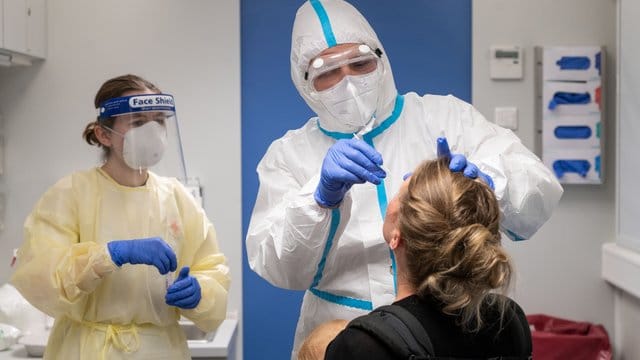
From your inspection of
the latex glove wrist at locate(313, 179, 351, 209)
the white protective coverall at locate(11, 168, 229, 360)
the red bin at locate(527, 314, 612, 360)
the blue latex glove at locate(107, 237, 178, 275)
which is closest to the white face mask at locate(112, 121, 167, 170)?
the white protective coverall at locate(11, 168, 229, 360)

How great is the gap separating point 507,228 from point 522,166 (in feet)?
0.50

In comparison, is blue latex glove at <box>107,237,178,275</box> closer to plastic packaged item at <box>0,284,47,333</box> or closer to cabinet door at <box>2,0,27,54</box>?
plastic packaged item at <box>0,284,47,333</box>

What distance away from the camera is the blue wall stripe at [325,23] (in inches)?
75.7

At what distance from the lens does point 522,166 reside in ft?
5.49

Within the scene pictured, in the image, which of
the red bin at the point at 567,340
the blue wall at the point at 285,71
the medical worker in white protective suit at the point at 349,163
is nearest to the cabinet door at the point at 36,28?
the blue wall at the point at 285,71

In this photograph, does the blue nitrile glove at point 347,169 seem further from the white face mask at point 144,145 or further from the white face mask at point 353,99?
the white face mask at point 144,145

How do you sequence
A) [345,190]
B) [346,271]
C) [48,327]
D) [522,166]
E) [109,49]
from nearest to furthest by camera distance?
[345,190] < [522,166] < [346,271] < [48,327] < [109,49]

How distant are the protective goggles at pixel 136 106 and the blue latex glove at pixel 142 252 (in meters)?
0.35

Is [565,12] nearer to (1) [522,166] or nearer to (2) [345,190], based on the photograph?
(1) [522,166]

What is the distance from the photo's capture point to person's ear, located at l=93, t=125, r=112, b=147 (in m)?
1.97

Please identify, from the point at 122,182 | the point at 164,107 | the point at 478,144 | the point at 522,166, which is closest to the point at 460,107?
the point at 478,144

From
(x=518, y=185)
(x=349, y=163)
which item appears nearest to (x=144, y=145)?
(x=349, y=163)

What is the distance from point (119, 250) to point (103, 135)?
35 cm

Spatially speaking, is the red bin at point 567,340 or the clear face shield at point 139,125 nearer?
the clear face shield at point 139,125
